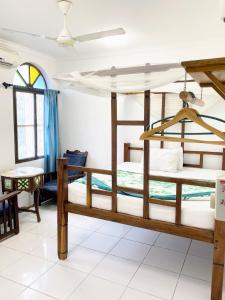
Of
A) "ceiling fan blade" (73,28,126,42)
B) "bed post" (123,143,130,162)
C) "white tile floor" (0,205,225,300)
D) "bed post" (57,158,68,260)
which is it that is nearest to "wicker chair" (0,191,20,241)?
"white tile floor" (0,205,225,300)

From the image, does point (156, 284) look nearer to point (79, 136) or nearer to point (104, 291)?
point (104, 291)

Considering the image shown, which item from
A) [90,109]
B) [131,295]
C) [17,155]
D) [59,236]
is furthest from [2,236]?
[90,109]

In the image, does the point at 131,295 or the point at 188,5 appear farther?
the point at 188,5

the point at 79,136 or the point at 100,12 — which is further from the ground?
the point at 100,12

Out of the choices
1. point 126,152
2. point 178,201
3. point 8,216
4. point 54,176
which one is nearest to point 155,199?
point 178,201

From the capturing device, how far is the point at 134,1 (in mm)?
2334

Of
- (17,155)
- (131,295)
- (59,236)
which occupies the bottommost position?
(131,295)

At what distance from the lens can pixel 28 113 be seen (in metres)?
4.14

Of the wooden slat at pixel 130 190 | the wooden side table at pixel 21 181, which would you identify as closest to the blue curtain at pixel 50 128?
the wooden side table at pixel 21 181

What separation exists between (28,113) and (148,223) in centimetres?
291

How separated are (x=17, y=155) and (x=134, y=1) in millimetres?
2777

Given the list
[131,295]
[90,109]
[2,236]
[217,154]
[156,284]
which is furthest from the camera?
[90,109]

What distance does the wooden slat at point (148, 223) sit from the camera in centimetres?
196

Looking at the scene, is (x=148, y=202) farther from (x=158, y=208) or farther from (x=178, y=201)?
(x=178, y=201)
